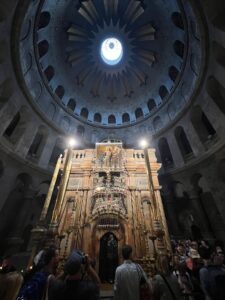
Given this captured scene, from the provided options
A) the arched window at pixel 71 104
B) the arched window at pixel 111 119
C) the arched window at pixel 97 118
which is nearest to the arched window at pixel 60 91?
the arched window at pixel 71 104

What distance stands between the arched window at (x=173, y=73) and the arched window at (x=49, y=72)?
16.3 meters

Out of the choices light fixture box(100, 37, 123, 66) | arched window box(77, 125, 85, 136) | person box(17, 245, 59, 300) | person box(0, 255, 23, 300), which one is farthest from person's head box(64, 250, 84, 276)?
light fixture box(100, 37, 123, 66)

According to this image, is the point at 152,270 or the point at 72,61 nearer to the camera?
the point at 152,270

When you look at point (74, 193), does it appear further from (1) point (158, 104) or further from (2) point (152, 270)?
(1) point (158, 104)

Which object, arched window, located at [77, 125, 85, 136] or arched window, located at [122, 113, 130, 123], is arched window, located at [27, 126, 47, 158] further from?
arched window, located at [122, 113, 130, 123]

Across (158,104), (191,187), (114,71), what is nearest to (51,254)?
(191,187)

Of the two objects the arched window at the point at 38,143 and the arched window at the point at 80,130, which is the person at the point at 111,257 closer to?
the arched window at the point at 38,143

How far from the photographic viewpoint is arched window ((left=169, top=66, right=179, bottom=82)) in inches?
775

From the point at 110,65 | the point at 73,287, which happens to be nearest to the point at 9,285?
the point at 73,287

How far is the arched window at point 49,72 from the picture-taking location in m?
19.7

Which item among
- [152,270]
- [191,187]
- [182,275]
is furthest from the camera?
[191,187]

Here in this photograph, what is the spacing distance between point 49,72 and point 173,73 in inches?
665

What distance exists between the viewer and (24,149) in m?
14.6

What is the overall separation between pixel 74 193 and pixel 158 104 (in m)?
17.2
